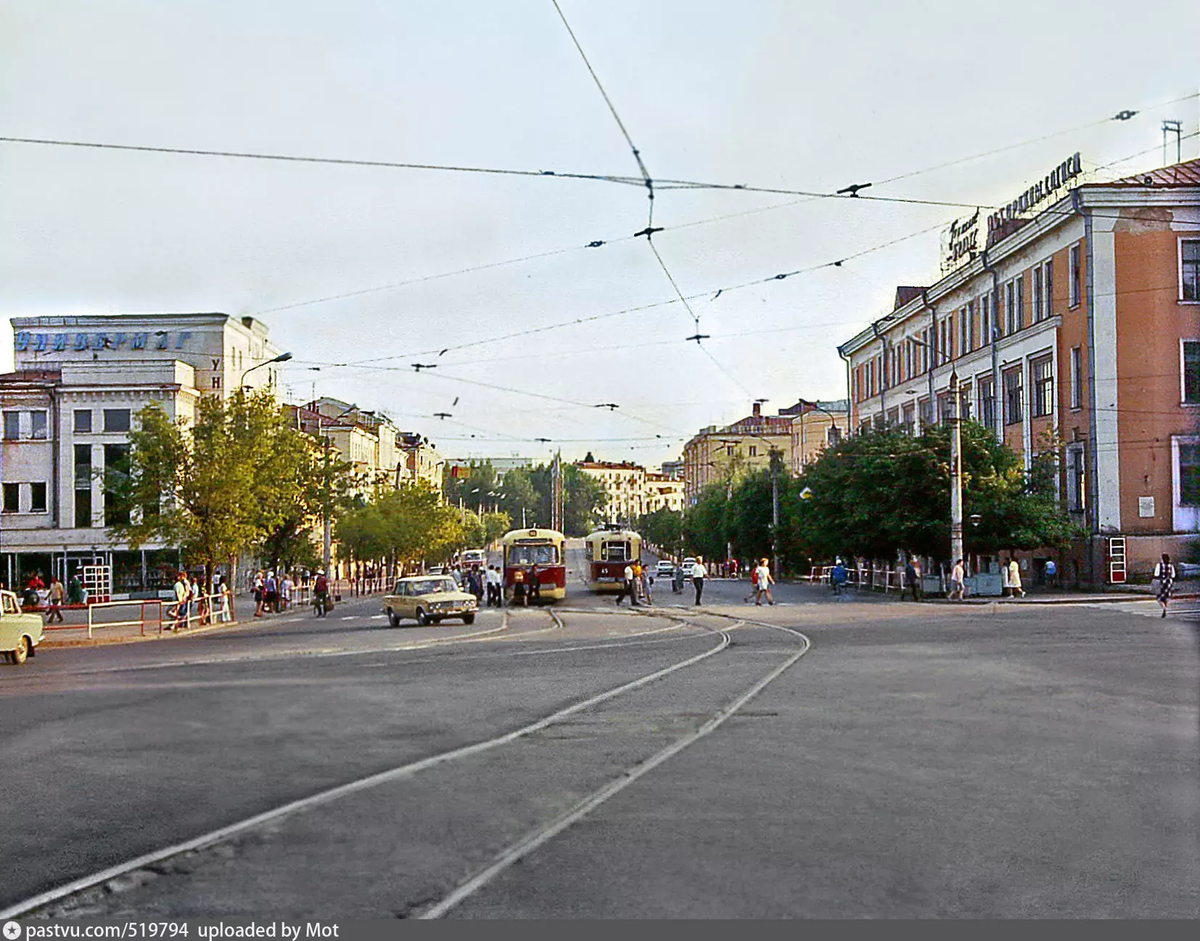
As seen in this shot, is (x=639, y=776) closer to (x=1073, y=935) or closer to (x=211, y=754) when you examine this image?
(x=211, y=754)

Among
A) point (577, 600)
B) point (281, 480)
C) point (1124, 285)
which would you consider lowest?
point (577, 600)

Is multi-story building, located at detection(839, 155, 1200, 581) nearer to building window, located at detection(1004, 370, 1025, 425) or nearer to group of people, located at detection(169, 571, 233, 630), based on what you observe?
building window, located at detection(1004, 370, 1025, 425)

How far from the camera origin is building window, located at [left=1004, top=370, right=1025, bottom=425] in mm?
60094

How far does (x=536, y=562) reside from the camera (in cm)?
5419

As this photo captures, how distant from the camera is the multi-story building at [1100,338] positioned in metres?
47.8

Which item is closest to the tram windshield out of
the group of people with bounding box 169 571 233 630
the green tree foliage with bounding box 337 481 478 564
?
the group of people with bounding box 169 571 233 630

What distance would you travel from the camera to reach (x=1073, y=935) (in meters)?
6.89

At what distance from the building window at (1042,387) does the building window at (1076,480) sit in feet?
9.79

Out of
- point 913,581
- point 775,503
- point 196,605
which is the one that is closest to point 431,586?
point 196,605

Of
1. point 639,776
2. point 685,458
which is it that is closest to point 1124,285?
point 639,776

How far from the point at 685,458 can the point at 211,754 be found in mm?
164953

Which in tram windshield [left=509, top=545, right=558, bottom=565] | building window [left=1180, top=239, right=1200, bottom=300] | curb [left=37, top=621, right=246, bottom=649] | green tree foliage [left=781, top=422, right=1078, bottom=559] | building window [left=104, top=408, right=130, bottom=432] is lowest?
curb [left=37, top=621, right=246, bottom=649]

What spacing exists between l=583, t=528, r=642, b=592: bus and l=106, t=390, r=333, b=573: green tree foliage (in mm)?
17109

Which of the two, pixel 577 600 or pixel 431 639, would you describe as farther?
pixel 577 600
